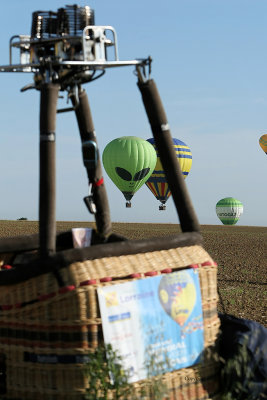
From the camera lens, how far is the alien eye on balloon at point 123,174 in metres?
39.4

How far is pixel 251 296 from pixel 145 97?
7.82 m

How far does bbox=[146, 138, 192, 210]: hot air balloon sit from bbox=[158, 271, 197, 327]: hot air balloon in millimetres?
37331

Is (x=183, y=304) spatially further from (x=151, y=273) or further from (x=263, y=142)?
(x=263, y=142)

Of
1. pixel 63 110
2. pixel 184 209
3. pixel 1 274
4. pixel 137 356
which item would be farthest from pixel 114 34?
pixel 137 356

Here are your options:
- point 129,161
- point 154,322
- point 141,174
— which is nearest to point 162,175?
point 141,174

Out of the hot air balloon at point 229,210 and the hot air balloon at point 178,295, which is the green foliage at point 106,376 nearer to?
the hot air balloon at point 178,295

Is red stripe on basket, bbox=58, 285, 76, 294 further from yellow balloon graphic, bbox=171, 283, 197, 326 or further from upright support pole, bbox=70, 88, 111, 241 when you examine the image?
upright support pole, bbox=70, 88, 111, 241

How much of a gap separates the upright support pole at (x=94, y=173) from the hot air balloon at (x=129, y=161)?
3255cm

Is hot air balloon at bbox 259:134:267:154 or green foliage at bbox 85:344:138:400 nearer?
green foliage at bbox 85:344:138:400

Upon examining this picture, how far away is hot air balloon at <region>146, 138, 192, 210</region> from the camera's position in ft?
142

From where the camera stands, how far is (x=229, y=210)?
71.6 m

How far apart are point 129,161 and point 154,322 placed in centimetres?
3423

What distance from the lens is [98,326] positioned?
4.87 metres

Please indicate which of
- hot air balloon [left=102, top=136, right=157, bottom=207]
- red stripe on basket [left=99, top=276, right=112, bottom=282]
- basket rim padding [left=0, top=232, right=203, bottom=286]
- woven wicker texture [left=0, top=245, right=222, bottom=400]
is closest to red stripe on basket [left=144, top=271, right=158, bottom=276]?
woven wicker texture [left=0, top=245, right=222, bottom=400]
